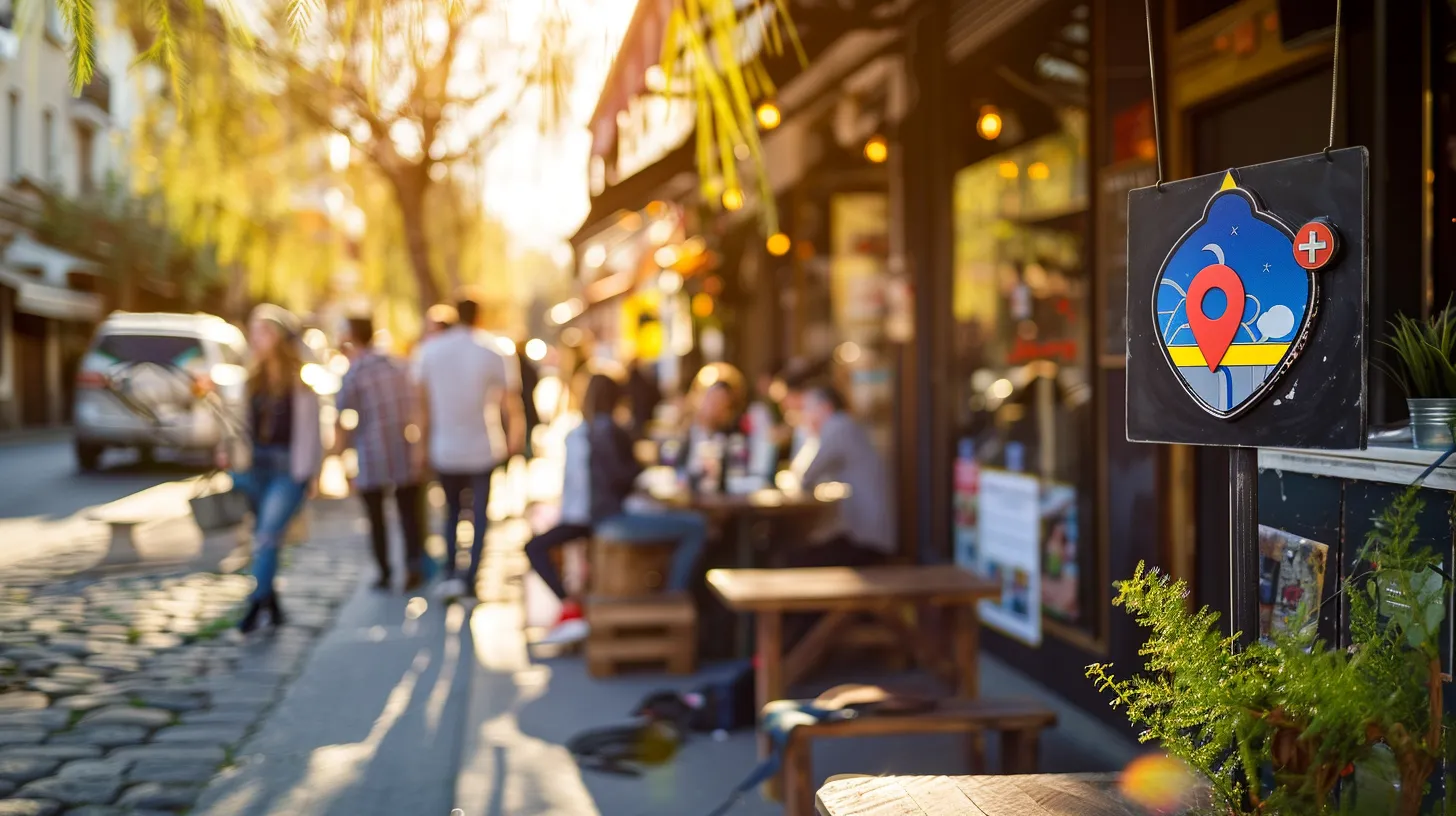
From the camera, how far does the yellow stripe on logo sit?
2170mm

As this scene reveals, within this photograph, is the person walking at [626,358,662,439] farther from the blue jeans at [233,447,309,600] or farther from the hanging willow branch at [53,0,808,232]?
the hanging willow branch at [53,0,808,232]

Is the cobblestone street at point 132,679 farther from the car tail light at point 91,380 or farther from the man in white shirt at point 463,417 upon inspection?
the car tail light at point 91,380

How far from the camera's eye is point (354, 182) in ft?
58.5

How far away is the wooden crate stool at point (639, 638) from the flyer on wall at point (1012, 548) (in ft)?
5.37

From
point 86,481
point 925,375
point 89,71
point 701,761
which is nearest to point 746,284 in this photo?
point 925,375

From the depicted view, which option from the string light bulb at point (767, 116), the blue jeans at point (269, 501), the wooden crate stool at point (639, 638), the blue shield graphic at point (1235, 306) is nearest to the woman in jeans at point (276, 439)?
the blue jeans at point (269, 501)

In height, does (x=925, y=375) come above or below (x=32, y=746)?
above

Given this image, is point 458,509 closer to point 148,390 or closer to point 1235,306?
point 1235,306

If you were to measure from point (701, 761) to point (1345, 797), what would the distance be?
3282 mm

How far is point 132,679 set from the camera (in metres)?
6.12

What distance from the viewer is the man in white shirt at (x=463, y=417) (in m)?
8.73

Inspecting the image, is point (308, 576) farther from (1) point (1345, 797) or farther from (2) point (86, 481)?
(1) point (1345, 797)

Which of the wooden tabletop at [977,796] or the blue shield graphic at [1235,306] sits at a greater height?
the blue shield graphic at [1235,306]

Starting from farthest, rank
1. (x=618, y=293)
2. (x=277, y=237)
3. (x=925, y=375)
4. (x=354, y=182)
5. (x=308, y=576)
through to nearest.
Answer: (x=618, y=293)
(x=354, y=182)
(x=277, y=237)
(x=308, y=576)
(x=925, y=375)
